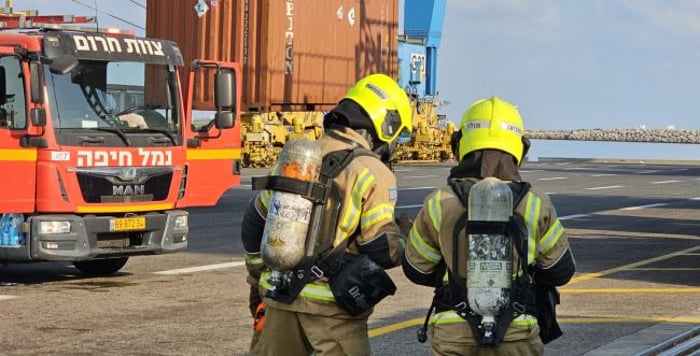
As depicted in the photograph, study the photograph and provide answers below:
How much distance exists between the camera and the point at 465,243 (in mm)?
5125

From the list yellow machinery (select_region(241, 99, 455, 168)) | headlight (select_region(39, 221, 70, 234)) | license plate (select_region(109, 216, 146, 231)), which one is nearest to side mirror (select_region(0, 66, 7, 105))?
headlight (select_region(39, 221, 70, 234))

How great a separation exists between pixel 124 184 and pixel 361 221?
341 inches

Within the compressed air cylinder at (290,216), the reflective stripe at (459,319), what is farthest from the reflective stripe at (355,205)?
the reflective stripe at (459,319)

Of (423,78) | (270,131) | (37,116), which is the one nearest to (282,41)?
(270,131)

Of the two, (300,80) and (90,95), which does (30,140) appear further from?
(300,80)

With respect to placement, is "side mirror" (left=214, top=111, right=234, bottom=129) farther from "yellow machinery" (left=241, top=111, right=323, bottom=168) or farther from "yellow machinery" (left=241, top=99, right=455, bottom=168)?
"yellow machinery" (left=241, top=111, right=323, bottom=168)

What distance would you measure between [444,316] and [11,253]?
9.14 metres

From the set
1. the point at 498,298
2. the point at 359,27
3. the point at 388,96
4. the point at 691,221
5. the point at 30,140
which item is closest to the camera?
the point at 498,298

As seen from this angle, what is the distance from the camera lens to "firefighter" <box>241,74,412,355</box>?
18.5ft

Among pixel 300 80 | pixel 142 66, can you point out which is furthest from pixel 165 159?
pixel 300 80

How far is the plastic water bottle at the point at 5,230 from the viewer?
1365 cm

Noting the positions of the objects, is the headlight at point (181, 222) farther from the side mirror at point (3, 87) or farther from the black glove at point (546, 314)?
the black glove at point (546, 314)

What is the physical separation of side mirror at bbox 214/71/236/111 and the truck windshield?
0.53 metres

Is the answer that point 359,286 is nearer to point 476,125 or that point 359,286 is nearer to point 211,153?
point 476,125
